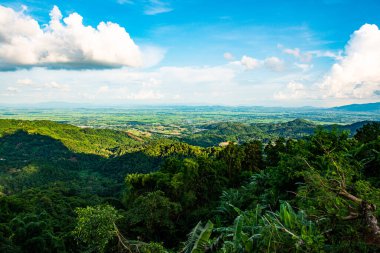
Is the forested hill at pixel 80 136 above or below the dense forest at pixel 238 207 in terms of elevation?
below

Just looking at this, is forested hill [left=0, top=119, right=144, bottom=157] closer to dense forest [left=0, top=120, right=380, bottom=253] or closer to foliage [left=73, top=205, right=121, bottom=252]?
dense forest [left=0, top=120, right=380, bottom=253]

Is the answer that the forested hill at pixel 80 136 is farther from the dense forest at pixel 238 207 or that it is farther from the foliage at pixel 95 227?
the foliage at pixel 95 227

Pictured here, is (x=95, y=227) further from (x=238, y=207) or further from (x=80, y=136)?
(x=80, y=136)

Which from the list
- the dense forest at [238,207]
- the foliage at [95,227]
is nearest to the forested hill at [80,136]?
the dense forest at [238,207]

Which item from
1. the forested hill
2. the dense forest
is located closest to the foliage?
the dense forest

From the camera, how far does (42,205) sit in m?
45.3

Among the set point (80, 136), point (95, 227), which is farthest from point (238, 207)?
point (80, 136)

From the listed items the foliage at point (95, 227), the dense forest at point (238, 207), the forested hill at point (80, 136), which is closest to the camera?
the dense forest at point (238, 207)

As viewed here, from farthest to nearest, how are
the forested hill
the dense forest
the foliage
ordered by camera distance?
the forested hill
the foliage
the dense forest

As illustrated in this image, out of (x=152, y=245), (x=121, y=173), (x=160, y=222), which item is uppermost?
(x=152, y=245)

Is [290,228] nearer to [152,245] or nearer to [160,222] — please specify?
[152,245]

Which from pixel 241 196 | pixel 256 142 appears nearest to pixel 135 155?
pixel 256 142

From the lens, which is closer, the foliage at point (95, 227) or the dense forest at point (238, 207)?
the dense forest at point (238, 207)

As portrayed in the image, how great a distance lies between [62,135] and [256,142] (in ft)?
512
